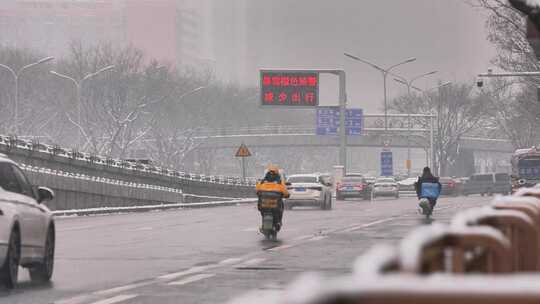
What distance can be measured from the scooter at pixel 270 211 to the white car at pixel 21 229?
10.2 m

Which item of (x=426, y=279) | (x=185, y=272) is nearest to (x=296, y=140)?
(x=185, y=272)

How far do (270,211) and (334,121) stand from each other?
77.2m

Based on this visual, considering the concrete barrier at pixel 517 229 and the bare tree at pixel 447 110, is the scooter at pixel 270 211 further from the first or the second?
the bare tree at pixel 447 110

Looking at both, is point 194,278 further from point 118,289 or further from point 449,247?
point 449,247

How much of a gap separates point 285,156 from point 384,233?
127m

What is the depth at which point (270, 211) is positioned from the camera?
27531mm

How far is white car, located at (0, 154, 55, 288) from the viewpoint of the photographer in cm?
1495

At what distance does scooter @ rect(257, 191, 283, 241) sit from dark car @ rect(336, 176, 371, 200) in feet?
151

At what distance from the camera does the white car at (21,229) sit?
14945 mm

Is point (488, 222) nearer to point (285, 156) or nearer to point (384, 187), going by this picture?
point (384, 187)

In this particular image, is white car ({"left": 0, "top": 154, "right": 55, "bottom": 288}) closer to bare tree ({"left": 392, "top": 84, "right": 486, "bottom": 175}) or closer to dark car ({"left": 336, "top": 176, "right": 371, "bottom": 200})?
dark car ({"left": 336, "top": 176, "right": 371, "bottom": 200})

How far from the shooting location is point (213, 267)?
1875 centimetres

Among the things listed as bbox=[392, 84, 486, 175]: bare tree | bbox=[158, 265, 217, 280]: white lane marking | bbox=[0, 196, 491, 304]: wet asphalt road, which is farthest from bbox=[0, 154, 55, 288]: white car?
bbox=[392, 84, 486, 175]: bare tree

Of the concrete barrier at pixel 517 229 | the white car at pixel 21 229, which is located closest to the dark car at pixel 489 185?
the white car at pixel 21 229
